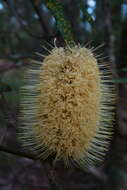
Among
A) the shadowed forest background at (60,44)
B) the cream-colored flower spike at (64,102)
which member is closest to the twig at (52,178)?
the cream-colored flower spike at (64,102)

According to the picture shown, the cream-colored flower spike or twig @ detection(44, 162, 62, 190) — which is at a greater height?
the cream-colored flower spike

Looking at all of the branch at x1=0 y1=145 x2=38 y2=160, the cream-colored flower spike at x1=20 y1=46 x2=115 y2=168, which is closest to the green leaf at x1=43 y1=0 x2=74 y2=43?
the cream-colored flower spike at x1=20 y1=46 x2=115 y2=168

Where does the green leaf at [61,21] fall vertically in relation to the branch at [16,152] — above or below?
above

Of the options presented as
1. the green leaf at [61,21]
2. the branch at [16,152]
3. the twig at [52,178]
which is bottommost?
the twig at [52,178]

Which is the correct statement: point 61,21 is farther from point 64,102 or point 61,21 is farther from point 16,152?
point 16,152

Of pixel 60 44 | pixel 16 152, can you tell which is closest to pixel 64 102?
pixel 16 152

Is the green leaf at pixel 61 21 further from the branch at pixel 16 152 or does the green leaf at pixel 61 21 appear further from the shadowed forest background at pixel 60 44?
the branch at pixel 16 152

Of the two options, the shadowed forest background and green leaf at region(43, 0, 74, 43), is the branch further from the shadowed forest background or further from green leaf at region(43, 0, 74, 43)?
green leaf at region(43, 0, 74, 43)
